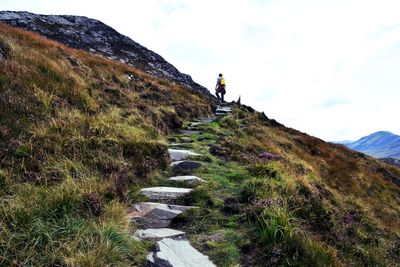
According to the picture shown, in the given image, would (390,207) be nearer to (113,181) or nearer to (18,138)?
(113,181)

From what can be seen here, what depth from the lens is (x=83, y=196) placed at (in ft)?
18.9

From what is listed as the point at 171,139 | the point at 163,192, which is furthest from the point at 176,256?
the point at 171,139

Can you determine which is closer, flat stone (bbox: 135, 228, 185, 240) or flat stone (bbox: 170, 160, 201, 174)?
flat stone (bbox: 135, 228, 185, 240)

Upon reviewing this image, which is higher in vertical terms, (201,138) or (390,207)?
(201,138)

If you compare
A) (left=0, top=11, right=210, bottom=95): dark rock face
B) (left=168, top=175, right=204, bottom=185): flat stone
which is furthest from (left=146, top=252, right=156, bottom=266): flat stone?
(left=0, top=11, right=210, bottom=95): dark rock face

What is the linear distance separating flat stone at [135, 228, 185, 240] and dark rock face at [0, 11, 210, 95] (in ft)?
91.0

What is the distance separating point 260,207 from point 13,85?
7082 mm

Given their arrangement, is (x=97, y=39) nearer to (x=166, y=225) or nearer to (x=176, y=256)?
(x=166, y=225)

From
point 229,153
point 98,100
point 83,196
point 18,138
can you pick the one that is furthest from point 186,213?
point 98,100

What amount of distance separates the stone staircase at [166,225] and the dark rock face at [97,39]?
26.0 meters

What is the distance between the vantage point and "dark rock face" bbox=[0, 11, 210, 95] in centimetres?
3409

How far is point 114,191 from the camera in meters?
6.55

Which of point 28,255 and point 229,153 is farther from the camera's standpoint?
point 229,153

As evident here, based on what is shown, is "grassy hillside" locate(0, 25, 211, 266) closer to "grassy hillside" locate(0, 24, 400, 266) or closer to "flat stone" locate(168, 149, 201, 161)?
"grassy hillside" locate(0, 24, 400, 266)
